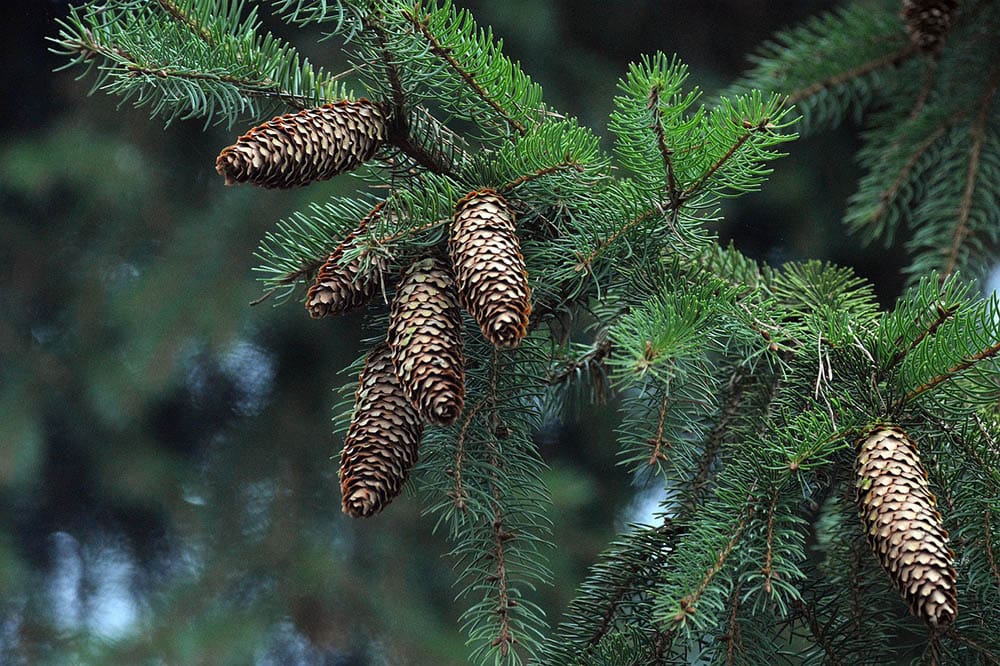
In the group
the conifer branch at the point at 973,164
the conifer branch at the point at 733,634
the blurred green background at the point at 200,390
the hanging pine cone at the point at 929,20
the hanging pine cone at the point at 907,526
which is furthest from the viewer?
the blurred green background at the point at 200,390

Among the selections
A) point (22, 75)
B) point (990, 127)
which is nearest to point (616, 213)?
point (990, 127)

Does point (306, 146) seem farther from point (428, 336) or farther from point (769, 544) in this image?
point (769, 544)

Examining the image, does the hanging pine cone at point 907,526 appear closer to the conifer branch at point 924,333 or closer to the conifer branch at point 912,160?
the conifer branch at point 924,333

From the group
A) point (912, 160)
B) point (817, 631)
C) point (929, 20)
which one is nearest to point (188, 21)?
point (817, 631)

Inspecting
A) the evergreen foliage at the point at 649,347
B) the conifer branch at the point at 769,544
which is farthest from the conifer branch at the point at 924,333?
the conifer branch at the point at 769,544

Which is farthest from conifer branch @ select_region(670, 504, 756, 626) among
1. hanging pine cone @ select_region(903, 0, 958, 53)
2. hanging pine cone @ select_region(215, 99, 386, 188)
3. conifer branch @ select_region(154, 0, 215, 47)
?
hanging pine cone @ select_region(903, 0, 958, 53)
